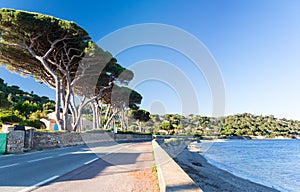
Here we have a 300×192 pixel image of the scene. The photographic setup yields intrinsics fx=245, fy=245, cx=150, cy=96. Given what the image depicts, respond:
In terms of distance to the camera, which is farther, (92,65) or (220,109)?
(92,65)

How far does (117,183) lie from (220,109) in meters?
9.75

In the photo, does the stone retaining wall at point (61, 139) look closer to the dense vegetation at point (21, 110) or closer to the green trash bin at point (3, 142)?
the green trash bin at point (3, 142)

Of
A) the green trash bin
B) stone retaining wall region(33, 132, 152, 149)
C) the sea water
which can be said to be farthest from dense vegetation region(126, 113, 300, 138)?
the green trash bin

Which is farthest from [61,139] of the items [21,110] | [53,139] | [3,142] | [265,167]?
[21,110]

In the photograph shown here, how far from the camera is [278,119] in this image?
109 metres

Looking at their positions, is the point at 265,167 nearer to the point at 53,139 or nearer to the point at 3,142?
the point at 53,139

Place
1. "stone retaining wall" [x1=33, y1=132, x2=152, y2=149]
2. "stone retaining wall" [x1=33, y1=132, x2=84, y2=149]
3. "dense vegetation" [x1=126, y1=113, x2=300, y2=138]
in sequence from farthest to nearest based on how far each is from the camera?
1. "dense vegetation" [x1=126, y1=113, x2=300, y2=138]
2. "stone retaining wall" [x1=33, y1=132, x2=152, y2=149]
3. "stone retaining wall" [x1=33, y1=132, x2=84, y2=149]

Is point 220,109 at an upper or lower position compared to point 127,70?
lower

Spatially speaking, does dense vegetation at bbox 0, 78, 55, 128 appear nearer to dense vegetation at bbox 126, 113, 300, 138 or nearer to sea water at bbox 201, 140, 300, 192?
sea water at bbox 201, 140, 300, 192

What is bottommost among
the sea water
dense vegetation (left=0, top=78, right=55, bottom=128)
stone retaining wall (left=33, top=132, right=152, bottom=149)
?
the sea water

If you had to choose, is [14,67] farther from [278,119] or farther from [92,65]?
[278,119]

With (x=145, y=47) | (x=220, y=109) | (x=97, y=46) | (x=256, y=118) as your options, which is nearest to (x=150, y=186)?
(x=220, y=109)

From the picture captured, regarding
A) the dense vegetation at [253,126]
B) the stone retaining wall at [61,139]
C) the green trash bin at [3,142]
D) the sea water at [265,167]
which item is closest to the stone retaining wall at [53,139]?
the stone retaining wall at [61,139]

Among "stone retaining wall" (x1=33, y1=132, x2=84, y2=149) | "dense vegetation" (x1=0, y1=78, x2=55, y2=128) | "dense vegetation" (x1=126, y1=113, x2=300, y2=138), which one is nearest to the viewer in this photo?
"stone retaining wall" (x1=33, y1=132, x2=84, y2=149)
